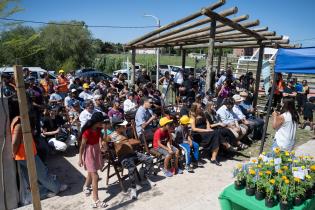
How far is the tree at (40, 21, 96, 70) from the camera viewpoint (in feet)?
104

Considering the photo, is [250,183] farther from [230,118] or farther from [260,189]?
[230,118]

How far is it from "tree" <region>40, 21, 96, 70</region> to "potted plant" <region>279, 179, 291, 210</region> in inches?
1198

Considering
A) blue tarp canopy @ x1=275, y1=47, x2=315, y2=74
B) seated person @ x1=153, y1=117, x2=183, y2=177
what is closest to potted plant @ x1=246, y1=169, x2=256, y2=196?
seated person @ x1=153, y1=117, x2=183, y2=177

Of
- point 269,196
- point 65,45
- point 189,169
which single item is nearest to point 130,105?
point 189,169

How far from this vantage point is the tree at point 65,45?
3178 cm

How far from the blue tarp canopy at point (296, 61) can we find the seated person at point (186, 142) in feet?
7.73

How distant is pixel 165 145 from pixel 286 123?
2512 millimetres

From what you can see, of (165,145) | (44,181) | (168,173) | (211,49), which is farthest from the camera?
(211,49)

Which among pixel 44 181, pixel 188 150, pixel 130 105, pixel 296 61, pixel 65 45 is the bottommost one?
pixel 44 181

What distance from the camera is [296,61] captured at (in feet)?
17.7

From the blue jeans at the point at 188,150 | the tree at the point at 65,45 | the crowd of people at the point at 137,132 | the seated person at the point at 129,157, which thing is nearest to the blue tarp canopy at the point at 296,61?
the crowd of people at the point at 137,132

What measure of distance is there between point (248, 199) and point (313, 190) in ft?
3.09

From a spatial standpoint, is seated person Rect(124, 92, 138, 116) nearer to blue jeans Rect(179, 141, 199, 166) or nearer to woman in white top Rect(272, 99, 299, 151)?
blue jeans Rect(179, 141, 199, 166)

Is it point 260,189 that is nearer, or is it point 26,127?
point 26,127
